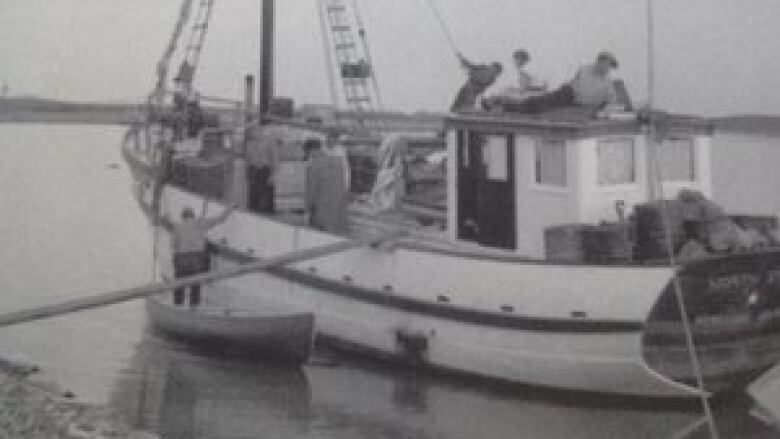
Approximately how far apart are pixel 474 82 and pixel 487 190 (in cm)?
207

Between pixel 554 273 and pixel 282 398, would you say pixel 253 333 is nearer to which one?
pixel 282 398

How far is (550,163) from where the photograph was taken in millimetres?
14648

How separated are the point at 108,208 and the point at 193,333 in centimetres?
3037

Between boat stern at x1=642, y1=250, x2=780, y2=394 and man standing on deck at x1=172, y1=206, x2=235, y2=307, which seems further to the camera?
man standing on deck at x1=172, y1=206, x2=235, y2=307

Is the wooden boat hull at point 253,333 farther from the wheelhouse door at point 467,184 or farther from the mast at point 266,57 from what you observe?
the mast at point 266,57

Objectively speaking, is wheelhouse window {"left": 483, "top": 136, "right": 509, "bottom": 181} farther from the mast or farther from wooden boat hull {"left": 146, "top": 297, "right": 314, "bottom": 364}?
the mast

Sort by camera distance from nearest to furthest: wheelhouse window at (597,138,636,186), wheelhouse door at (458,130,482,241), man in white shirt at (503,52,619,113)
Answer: wheelhouse window at (597,138,636,186) < man in white shirt at (503,52,619,113) < wheelhouse door at (458,130,482,241)

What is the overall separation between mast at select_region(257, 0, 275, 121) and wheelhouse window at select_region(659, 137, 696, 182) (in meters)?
8.79

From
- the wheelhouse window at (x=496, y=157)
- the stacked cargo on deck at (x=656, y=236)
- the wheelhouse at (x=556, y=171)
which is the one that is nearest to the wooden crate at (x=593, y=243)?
the stacked cargo on deck at (x=656, y=236)

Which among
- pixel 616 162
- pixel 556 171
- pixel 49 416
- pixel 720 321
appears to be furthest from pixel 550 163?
pixel 49 416

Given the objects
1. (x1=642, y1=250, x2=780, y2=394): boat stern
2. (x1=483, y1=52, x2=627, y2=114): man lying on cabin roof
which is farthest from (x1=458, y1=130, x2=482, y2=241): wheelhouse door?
(x1=642, y1=250, x2=780, y2=394): boat stern

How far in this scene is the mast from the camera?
21.4 m

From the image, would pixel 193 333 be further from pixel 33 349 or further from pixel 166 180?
pixel 166 180

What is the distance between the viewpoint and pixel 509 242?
50.0 ft
